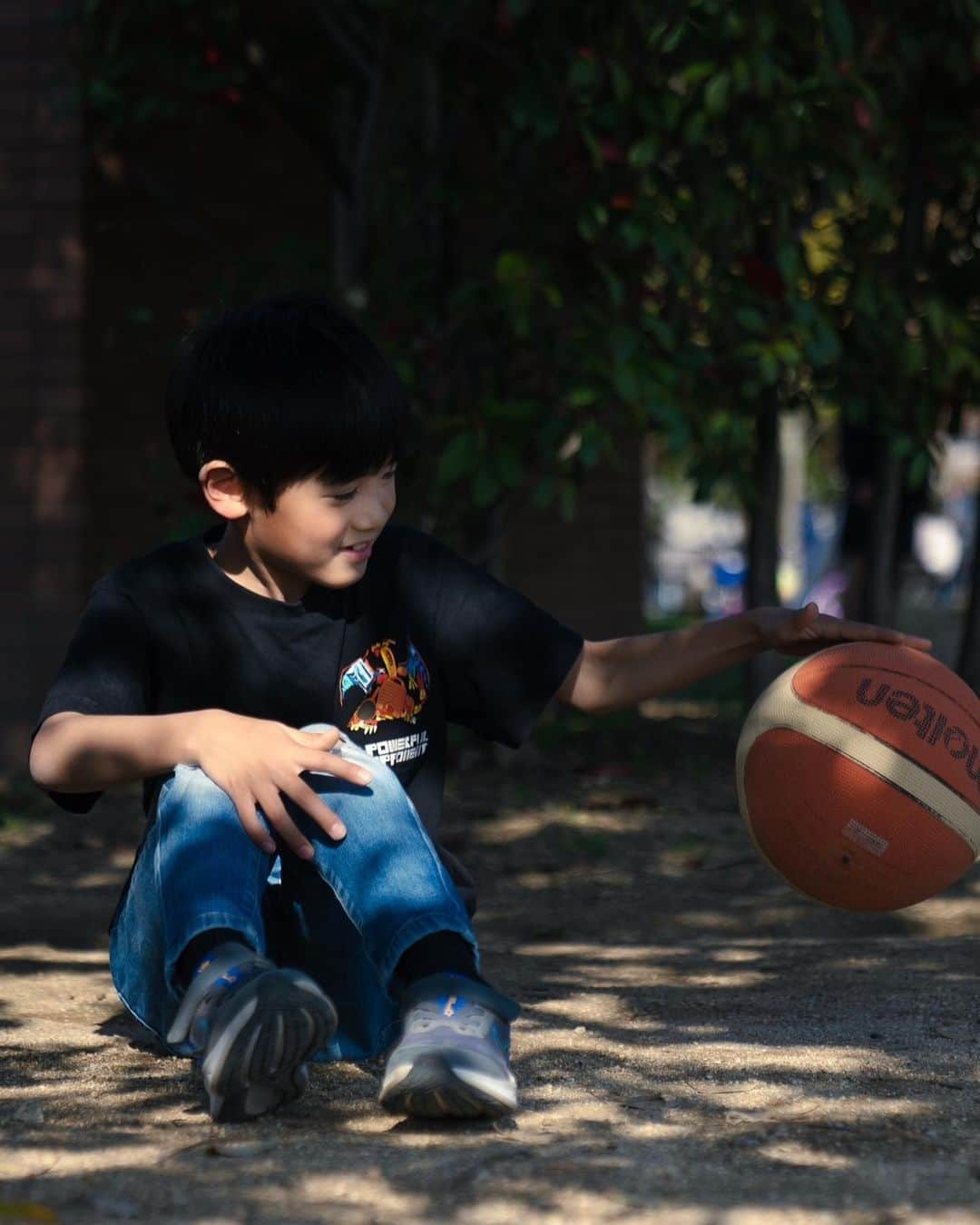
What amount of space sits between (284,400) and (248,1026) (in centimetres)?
111

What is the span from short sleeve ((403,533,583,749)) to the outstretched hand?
0.36 meters

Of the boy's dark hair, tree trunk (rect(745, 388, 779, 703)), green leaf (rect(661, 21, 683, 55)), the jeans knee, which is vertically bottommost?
tree trunk (rect(745, 388, 779, 703))

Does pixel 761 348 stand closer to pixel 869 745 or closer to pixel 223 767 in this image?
pixel 869 745

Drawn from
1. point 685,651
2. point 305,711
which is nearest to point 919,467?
point 685,651

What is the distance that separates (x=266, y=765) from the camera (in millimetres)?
2873

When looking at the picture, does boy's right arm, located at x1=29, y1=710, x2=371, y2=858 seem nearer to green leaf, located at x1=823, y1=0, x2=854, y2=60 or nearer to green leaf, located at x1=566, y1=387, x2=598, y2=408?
green leaf, located at x1=566, y1=387, x2=598, y2=408

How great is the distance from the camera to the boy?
2.86 metres

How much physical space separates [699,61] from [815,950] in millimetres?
2846

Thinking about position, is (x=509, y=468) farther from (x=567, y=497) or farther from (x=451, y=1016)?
(x=451, y=1016)

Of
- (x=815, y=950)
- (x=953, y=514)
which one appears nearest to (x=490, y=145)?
(x=815, y=950)

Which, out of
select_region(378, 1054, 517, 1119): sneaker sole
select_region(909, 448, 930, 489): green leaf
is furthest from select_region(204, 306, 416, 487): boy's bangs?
select_region(909, 448, 930, 489): green leaf

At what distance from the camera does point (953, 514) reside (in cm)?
3000

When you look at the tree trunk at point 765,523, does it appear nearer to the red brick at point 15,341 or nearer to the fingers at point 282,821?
the red brick at point 15,341

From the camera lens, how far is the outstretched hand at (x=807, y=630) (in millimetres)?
3543
